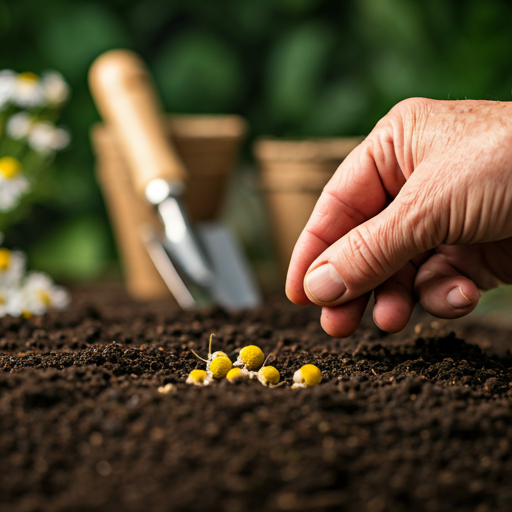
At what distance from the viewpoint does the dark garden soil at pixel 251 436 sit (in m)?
0.59

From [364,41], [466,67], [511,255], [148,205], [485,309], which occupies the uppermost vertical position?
[364,41]

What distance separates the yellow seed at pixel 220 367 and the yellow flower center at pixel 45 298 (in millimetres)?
921

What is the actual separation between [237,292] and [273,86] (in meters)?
1.63

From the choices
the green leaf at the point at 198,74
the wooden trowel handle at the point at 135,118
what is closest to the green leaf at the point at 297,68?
the green leaf at the point at 198,74

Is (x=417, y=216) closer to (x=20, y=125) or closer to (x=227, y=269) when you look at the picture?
(x=227, y=269)

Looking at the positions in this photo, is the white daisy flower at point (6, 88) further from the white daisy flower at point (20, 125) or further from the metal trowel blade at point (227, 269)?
the metal trowel blade at point (227, 269)

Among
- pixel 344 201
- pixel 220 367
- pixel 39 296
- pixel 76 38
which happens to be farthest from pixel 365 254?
pixel 76 38

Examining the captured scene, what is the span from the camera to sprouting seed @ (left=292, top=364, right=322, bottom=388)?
A: 854 mm

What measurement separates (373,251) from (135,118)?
1374 millimetres

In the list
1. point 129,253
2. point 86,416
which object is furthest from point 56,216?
point 86,416

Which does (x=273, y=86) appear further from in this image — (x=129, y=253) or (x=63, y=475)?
(x=63, y=475)

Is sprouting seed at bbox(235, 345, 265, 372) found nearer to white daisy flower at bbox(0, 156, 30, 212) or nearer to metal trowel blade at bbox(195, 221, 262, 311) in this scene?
metal trowel blade at bbox(195, 221, 262, 311)

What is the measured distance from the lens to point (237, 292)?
→ 1.92 meters

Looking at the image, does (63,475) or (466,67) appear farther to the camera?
(466,67)
